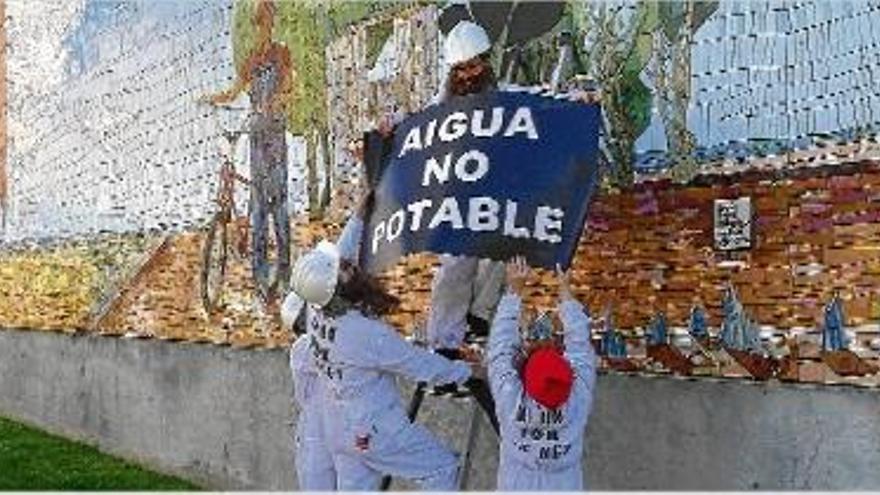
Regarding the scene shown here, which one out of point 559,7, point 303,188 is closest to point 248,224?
point 303,188

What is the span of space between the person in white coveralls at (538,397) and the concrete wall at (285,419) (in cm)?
86

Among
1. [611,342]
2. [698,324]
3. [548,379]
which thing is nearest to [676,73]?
[698,324]

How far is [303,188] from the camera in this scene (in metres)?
10.4

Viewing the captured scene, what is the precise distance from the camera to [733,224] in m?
7.33

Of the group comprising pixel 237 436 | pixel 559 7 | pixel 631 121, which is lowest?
pixel 237 436

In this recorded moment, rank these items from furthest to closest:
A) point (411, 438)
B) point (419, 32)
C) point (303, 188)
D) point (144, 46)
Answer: point (144, 46), point (303, 188), point (419, 32), point (411, 438)

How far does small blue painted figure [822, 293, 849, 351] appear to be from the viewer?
22.3 ft

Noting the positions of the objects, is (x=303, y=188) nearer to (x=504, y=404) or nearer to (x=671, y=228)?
(x=671, y=228)

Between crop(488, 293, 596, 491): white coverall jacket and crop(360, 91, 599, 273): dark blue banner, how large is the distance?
0.28 meters

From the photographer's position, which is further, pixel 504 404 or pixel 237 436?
pixel 237 436

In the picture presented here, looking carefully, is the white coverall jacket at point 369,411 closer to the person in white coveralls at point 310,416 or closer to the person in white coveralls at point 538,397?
the person in white coveralls at point 310,416

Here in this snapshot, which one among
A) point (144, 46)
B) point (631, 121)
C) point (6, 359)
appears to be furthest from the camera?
point (6, 359)

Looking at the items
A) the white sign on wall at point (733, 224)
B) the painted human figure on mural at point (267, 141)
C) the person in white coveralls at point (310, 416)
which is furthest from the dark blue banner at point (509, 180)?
the painted human figure on mural at point (267, 141)

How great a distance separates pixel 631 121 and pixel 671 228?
0.53 meters
